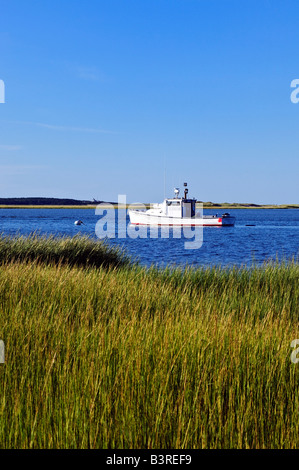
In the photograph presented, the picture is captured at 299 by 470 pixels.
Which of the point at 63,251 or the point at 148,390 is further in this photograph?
the point at 63,251

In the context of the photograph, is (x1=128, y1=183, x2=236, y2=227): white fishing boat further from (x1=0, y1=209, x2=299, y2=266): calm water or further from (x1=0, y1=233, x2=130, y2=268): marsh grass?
(x1=0, y1=233, x2=130, y2=268): marsh grass

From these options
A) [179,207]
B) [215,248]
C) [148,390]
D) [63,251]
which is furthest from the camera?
[179,207]

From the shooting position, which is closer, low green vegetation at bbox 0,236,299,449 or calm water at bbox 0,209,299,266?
low green vegetation at bbox 0,236,299,449

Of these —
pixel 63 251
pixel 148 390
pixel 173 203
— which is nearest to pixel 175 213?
pixel 173 203

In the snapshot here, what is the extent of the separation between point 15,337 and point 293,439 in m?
3.49

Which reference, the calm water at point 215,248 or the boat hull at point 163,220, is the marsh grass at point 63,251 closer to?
the calm water at point 215,248

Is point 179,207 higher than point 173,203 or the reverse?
the reverse

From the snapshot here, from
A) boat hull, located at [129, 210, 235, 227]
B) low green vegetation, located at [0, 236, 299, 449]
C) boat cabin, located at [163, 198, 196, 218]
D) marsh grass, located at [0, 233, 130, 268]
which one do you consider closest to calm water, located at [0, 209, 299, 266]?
marsh grass, located at [0, 233, 130, 268]

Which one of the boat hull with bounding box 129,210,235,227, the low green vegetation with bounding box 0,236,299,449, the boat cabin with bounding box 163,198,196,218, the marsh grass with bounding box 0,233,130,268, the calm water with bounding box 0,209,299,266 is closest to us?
the low green vegetation with bounding box 0,236,299,449

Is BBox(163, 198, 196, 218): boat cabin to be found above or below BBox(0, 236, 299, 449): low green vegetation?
above

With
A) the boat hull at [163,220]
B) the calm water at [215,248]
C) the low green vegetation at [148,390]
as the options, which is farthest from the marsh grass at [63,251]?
the boat hull at [163,220]

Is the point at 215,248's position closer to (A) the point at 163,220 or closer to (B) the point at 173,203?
(B) the point at 173,203

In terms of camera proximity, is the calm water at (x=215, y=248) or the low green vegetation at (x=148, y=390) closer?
the low green vegetation at (x=148, y=390)

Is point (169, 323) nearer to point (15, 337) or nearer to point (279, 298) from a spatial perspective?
point (15, 337)
